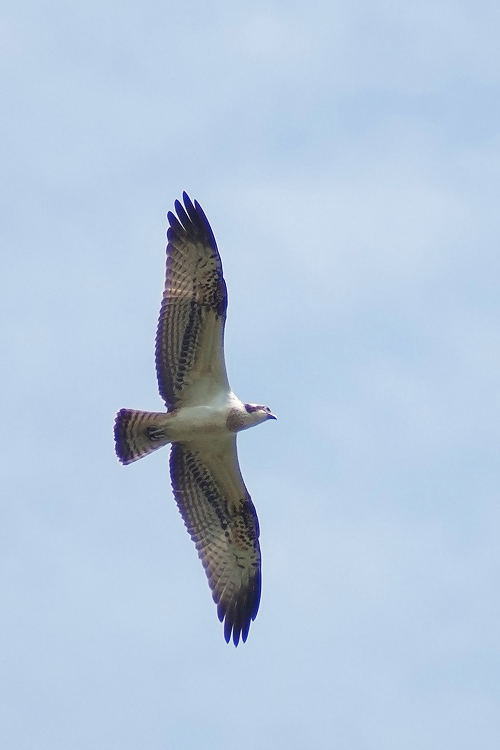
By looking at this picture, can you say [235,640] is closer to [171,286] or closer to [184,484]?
[184,484]

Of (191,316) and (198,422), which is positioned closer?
(191,316)

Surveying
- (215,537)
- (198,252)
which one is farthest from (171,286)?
(215,537)

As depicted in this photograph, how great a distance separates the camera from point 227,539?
15055 mm

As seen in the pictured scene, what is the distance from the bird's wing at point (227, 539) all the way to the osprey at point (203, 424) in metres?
0.01

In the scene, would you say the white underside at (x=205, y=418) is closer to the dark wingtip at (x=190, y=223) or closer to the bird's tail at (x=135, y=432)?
the bird's tail at (x=135, y=432)

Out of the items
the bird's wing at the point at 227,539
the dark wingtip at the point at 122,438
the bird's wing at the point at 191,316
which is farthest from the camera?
the bird's wing at the point at 227,539

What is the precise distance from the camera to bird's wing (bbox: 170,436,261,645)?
1498 cm

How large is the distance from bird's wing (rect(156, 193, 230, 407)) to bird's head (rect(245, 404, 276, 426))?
0.33 meters

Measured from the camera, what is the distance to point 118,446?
14328 mm

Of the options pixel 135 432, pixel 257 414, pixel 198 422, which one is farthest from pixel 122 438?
pixel 257 414

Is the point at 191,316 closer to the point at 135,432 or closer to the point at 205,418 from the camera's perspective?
the point at 205,418

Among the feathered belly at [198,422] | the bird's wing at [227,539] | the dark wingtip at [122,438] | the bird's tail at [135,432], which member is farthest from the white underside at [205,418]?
the bird's wing at [227,539]

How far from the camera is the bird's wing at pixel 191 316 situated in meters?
14.2

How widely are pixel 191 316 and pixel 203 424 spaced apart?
110 cm
